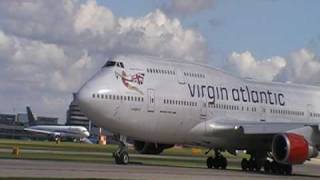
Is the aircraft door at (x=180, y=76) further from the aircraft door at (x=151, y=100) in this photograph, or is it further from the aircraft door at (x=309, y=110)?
the aircraft door at (x=309, y=110)

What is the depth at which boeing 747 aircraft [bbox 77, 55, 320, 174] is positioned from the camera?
36531 mm

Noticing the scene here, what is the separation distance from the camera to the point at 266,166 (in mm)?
40594

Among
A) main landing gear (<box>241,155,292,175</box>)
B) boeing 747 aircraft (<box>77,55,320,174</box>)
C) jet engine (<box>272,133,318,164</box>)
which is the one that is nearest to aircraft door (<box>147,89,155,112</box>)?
boeing 747 aircraft (<box>77,55,320,174</box>)

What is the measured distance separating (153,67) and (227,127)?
5.74 metres

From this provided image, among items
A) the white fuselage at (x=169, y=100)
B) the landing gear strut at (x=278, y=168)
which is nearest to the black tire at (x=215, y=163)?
the white fuselage at (x=169, y=100)

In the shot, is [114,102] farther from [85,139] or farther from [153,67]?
[85,139]

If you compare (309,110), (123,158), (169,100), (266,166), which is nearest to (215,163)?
(266,166)

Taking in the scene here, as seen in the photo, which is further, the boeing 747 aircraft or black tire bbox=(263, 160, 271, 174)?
black tire bbox=(263, 160, 271, 174)

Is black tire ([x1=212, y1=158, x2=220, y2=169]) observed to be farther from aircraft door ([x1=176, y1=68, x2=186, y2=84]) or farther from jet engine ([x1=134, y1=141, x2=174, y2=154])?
aircraft door ([x1=176, y1=68, x2=186, y2=84])

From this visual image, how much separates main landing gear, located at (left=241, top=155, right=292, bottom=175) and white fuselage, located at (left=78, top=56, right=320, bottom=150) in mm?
2436

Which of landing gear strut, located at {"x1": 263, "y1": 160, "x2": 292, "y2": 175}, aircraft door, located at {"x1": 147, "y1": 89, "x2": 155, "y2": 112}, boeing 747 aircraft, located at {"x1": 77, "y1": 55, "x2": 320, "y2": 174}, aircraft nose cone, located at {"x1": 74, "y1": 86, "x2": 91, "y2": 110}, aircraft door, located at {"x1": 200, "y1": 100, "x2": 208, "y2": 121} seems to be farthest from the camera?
aircraft door, located at {"x1": 200, "y1": 100, "x2": 208, "y2": 121}

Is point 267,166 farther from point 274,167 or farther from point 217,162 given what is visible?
point 217,162

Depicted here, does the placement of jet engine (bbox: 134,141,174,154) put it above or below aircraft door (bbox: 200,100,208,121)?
below

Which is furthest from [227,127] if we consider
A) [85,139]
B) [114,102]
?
[85,139]
